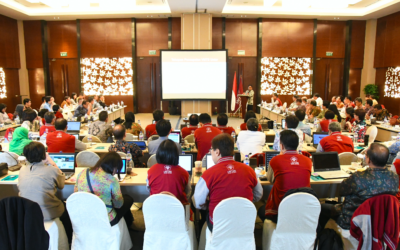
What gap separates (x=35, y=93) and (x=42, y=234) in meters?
12.4

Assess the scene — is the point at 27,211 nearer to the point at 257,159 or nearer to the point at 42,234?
the point at 42,234

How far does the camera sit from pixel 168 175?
269 centimetres

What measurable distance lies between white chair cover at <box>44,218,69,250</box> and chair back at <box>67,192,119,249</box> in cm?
20

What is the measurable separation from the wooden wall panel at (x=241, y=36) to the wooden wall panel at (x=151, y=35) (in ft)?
8.58

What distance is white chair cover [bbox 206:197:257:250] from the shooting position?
2.29m

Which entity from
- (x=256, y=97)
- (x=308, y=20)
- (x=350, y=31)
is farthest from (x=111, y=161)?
(x=350, y=31)

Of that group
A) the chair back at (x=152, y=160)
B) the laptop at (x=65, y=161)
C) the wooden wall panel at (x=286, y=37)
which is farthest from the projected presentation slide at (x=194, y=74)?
the laptop at (x=65, y=161)

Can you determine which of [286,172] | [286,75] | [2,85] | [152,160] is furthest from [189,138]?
[2,85]

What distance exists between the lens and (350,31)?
12820 mm

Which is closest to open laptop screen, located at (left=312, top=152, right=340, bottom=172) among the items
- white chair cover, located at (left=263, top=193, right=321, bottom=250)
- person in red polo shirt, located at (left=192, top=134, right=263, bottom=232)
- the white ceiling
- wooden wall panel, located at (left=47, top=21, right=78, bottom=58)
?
white chair cover, located at (left=263, top=193, right=321, bottom=250)

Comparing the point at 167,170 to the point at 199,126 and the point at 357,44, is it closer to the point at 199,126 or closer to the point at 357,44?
the point at 199,126

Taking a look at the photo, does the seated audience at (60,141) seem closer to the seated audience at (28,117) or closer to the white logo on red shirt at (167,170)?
the seated audience at (28,117)

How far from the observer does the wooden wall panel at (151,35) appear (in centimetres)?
1252

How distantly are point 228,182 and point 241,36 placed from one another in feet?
36.5
